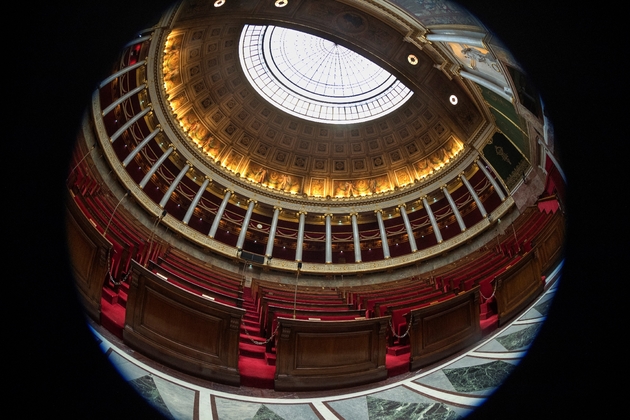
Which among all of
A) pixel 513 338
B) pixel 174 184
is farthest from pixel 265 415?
pixel 174 184

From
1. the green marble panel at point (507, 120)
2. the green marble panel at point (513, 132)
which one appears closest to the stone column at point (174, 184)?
the green marble panel at point (507, 120)

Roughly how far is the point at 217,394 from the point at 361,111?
16014 millimetres

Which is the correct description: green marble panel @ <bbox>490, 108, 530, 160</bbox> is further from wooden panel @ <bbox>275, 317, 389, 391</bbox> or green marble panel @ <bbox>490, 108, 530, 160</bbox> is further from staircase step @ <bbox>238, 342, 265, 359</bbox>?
staircase step @ <bbox>238, 342, 265, 359</bbox>

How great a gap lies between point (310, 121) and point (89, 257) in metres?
14.4

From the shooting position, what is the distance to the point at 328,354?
584cm

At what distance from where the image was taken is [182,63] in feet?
49.6

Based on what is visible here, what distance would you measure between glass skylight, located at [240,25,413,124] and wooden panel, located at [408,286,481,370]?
12827 millimetres

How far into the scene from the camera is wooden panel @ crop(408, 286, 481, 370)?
6.16 m

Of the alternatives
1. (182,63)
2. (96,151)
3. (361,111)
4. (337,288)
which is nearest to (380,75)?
(361,111)

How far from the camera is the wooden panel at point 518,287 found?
6.53m

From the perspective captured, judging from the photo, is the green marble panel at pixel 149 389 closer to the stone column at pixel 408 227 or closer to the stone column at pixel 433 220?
the stone column at pixel 408 227

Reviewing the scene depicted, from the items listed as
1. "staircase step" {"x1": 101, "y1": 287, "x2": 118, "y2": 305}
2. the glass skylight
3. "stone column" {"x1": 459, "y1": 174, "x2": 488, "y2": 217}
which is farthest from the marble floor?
the glass skylight

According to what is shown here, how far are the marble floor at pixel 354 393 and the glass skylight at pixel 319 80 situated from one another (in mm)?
14166

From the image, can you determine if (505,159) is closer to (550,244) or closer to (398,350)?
(550,244)
